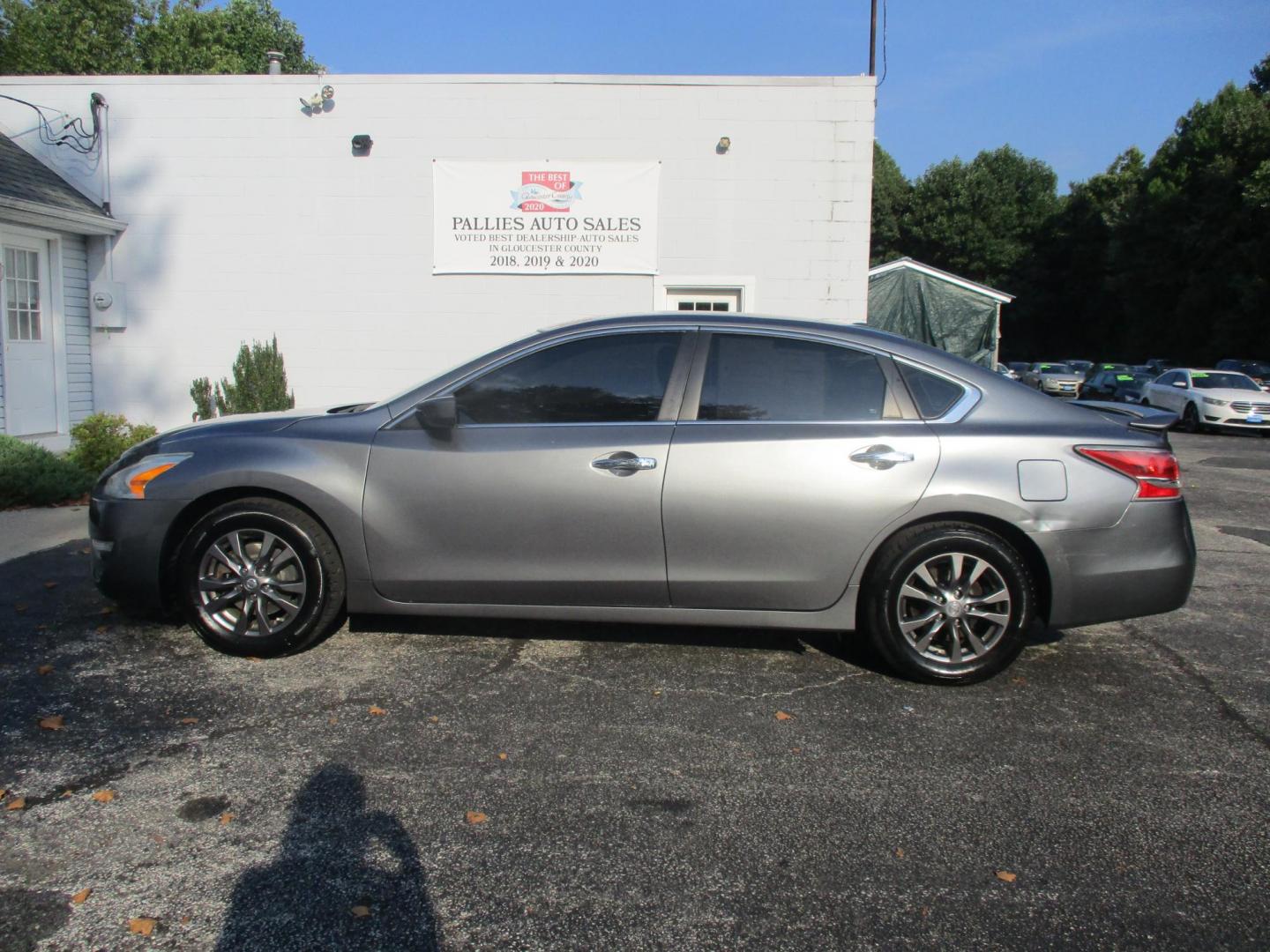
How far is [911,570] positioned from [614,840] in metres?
1.92

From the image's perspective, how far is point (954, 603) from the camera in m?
4.31

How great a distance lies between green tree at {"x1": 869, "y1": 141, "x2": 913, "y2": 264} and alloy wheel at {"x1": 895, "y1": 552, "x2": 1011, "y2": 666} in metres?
53.8

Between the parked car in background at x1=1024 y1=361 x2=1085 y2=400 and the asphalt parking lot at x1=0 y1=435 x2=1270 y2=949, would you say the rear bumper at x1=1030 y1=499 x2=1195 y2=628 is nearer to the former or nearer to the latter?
the asphalt parking lot at x1=0 y1=435 x2=1270 y2=949

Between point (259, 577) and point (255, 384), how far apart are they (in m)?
7.71

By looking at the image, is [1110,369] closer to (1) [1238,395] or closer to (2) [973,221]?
(1) [1238,395]

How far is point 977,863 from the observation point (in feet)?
9.61

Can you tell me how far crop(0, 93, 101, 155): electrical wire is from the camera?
464 inches

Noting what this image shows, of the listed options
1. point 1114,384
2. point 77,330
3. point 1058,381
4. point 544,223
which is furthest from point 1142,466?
point 1058,381

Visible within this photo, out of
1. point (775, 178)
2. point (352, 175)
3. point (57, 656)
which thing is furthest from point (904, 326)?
point (57, 656)

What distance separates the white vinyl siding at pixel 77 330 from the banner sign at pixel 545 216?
429 centimetres

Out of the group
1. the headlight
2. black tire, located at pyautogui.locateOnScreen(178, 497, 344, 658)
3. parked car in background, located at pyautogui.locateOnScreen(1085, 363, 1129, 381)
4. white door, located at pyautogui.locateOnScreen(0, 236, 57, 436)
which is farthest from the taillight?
parked car in background, located at pyautogui.locateOnScreen(1085, 363, 1129, 381)

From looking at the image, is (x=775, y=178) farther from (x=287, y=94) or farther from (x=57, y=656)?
(x=57, y=656)

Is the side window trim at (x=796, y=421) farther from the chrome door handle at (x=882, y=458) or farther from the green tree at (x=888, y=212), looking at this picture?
the green tree at (x=888, y=212)

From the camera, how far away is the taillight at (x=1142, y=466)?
4344 mm
